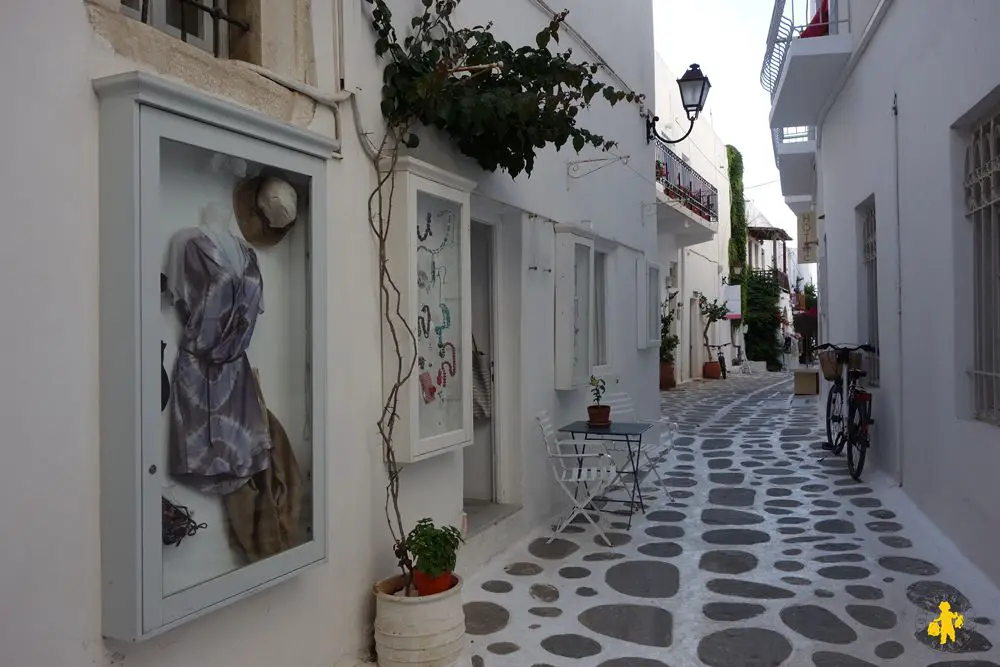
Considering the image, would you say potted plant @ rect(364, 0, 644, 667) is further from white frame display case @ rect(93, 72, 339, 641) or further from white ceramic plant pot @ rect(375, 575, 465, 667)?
white frame display case @ rect(93, 72, 339, 641)

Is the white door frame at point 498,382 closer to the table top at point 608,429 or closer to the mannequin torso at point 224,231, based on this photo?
the table top at point 608,429

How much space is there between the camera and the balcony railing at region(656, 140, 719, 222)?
1431 centimetres

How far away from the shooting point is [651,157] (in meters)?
9.82

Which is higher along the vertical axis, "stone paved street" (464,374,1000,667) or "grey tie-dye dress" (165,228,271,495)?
"grey tie-dye dress" (165,228,271,495)

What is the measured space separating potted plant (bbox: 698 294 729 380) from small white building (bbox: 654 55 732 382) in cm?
19

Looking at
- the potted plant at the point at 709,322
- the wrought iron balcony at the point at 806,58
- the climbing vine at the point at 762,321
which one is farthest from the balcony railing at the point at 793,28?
the climbing vine at the point at 762,321

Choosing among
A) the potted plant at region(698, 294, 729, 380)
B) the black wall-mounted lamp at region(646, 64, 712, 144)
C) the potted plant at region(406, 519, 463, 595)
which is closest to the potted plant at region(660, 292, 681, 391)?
the potted plant at region(698, 294, 729, 380)

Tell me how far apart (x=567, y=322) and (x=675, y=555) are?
2009mm

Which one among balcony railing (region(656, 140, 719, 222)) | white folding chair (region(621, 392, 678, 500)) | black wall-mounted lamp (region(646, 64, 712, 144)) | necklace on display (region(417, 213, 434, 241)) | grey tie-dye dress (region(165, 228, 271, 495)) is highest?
balcony railing (region(656, 140, 719, 222))

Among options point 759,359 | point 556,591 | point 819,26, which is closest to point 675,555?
point 556,591

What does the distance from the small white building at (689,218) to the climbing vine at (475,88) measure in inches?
365

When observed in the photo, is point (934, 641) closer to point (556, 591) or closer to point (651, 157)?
point (556, 591)

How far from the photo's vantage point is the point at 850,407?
816 cm

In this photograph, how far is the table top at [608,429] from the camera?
20.1ft
